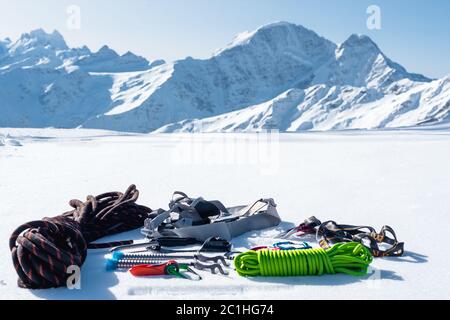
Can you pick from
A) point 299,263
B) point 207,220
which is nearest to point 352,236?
point 299,263

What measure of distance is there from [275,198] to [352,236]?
246cm

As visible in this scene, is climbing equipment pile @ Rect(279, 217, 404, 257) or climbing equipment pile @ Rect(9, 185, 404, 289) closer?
climbing equipment pile @ Rect(9, 185, 404, 289)

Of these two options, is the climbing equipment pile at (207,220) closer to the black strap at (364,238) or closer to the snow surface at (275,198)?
the snow surface at (275,198)

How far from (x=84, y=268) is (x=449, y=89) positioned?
199 meters

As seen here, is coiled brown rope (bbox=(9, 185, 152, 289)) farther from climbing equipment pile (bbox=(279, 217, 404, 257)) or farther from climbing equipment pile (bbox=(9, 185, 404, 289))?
climbing equipment pile (bbox=(279, 217, 404, 257))

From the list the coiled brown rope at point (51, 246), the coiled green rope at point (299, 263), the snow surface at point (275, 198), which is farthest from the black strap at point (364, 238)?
the coiled brown rope at point (51, 246)

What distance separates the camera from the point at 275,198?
6.37 metres

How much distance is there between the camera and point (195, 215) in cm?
456

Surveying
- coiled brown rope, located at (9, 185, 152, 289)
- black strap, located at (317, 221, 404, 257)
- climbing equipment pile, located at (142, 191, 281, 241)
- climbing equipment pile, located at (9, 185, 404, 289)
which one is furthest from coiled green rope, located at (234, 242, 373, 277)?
coiled brown rope, located at (9, 185, 152, 289)

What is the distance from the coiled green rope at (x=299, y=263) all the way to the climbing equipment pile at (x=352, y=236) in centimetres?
44

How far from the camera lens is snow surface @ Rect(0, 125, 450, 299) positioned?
2.94 meters

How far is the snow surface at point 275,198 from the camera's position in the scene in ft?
9.64

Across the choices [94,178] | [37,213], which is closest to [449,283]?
[37,213]

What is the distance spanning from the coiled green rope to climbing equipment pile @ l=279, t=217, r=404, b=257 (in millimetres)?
439
